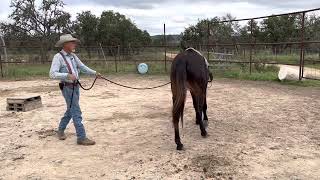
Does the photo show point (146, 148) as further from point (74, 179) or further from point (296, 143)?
point (296, 143)

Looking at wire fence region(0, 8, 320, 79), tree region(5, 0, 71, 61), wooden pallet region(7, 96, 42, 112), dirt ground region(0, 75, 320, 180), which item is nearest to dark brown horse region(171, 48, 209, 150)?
dirt ground region(0, 75, 320, 180)

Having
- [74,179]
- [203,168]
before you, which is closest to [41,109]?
[74,179]

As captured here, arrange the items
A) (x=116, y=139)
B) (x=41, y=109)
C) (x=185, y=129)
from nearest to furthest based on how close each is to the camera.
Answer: (x=116, y=139) → (x=185, y=129) → (x=41, y=109)

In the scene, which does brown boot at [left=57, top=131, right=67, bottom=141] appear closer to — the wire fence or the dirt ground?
the dirt ground

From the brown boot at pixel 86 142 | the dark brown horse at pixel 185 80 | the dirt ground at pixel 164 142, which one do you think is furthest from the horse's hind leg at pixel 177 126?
the brown boot at pixel 86 142

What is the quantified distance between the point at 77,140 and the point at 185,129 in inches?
65.1

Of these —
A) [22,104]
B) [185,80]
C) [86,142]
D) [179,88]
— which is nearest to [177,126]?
[179,88]

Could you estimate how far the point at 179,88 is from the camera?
15.7ft

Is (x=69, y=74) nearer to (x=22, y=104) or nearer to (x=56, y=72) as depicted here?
(x=56, y=72)

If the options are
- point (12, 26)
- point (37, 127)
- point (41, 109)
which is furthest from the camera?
point (12, 26)

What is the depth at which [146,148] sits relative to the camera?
16.1ft

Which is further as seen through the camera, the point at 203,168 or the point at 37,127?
the point at 37,127

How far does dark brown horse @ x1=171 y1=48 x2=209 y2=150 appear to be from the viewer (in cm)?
474

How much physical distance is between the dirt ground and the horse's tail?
Result: 511 millimetres
